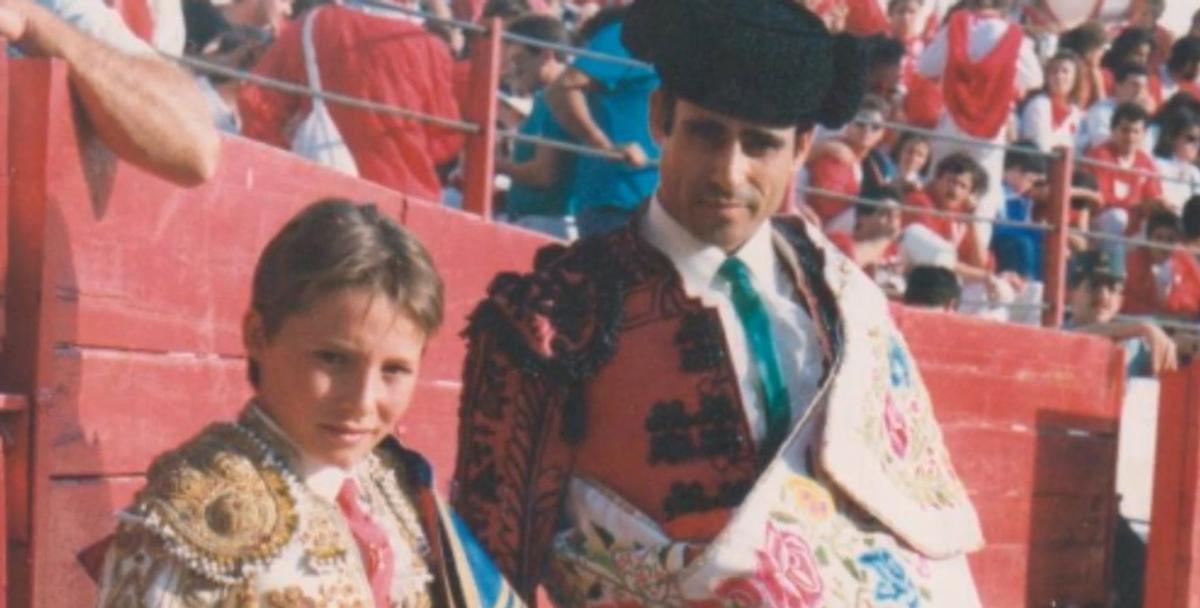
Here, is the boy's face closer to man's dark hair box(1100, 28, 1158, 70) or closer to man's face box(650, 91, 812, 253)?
man's face box(650, 91, 812, 253)

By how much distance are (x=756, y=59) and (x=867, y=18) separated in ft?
26.1

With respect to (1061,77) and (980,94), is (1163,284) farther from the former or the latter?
(1061,77)

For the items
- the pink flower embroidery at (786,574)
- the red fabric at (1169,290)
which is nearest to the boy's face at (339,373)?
the pink flower embroidery at (786,574)

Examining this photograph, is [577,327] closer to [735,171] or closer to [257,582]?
[735,171]

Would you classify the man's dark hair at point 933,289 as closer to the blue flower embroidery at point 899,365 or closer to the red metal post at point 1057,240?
the red metal post at point 1057,240

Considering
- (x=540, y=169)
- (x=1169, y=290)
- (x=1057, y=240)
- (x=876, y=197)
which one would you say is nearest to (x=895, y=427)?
(x=540, y=169)

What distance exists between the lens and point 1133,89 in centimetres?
1217

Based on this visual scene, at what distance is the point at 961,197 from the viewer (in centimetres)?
951

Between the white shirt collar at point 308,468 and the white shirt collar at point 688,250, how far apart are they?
2.29ft

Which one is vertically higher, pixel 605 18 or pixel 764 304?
pixel 605 18

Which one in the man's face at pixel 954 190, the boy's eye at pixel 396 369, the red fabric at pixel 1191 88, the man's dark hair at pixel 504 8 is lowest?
the man's face at pixel 954 190

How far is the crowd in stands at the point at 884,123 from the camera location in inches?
258

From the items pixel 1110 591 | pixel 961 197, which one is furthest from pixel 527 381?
pixel 961 197

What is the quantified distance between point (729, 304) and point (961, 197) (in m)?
6.08
